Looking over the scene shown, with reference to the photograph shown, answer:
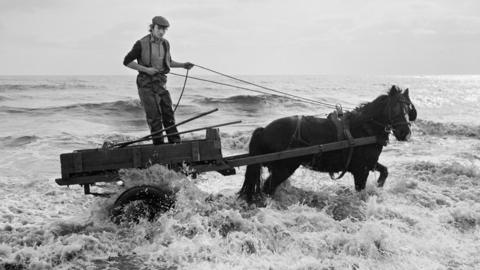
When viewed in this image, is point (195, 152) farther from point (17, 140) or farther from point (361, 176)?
point (17, 140)

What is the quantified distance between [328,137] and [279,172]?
921 mm

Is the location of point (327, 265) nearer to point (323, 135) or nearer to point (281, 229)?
point (281, 229)

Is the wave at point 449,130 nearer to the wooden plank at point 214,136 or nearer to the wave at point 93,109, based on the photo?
the wooden plank at point 214,136

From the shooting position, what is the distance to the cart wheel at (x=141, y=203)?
4797 mm

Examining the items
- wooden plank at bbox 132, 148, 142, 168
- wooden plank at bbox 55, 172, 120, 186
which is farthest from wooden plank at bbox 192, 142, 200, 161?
wooden plank at bbox 55, 172, 120, 186

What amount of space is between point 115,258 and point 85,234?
0.61 m

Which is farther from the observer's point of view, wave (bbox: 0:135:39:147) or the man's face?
wave (bbox: 0:135:39:147)

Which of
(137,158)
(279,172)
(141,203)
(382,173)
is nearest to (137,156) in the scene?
(137,158)

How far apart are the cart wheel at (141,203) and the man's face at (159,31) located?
211 cm

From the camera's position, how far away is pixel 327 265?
4.10m

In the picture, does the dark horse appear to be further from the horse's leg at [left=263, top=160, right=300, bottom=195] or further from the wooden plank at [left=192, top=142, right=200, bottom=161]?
the wooden plank at [left=192, top=142, right=200, bottom=161]

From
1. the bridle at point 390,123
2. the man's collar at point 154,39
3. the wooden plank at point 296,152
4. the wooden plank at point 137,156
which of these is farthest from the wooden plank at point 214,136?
the bridle at point 390,123

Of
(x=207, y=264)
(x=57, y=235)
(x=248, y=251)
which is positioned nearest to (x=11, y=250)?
(x=57, y=235)

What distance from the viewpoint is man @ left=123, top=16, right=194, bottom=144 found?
550 centimetres
